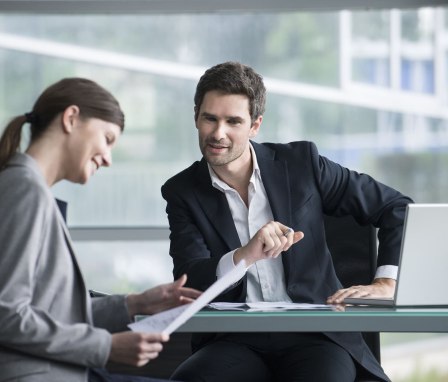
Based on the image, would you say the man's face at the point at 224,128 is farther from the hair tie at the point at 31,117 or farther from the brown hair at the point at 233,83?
the hair tie at the point at 31,117

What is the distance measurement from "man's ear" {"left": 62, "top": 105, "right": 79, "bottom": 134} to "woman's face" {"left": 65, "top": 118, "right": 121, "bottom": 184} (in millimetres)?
12

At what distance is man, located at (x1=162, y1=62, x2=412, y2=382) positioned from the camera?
2.72 metres

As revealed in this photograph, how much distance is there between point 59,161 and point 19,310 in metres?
0.35

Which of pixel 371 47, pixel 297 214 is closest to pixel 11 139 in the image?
pixel 297 214

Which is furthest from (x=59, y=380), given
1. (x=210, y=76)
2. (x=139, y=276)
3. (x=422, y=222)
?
(x=139, y=276)

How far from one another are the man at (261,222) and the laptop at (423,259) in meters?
0.27

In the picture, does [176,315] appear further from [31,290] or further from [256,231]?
[256,231]

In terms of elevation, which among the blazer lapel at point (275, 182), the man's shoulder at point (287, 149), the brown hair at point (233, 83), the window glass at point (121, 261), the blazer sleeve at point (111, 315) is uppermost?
the brown hair at point (233, 83)

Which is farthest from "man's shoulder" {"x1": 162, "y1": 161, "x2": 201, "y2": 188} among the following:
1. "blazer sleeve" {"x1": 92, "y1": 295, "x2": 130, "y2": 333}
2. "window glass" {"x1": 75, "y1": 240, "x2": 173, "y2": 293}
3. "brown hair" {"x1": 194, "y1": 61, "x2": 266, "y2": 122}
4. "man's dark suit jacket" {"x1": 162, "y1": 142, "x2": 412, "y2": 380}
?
"window glass" {"x1": 75, "y1": 240, "x2": 173, "y2": 293}

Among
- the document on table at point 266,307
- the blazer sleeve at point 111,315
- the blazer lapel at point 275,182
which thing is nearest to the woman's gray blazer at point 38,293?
the blazer sleeve at point 111,315

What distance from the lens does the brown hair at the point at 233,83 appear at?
120 inches

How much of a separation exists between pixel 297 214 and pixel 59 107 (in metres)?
1.11

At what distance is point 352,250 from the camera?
10.2 feet

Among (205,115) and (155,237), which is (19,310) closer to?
(205,115)
